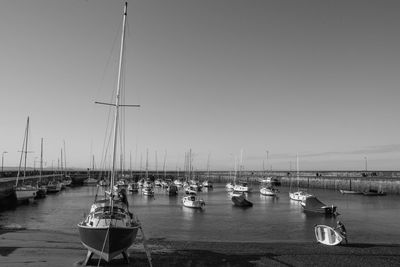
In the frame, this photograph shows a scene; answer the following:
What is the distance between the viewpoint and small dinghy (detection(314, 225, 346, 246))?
1094 inches

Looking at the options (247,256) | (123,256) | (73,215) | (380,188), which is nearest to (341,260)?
(247,256)

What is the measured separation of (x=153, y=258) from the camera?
23547 mm

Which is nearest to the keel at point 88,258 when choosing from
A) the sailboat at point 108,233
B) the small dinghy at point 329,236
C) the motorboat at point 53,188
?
the sailboat at point 108,233

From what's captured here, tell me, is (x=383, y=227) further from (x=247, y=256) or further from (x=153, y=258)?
(x=153, y=258)

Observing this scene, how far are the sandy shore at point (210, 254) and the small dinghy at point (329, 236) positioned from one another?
2.34 ft

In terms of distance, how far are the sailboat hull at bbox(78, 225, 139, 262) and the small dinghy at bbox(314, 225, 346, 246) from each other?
15.4 meters

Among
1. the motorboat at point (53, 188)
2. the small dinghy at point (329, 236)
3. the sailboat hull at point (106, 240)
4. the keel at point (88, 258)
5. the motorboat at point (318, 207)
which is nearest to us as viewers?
the sailboat hull at point (106, 240)

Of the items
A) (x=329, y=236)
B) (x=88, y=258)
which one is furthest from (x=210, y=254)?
(x=329, y=236)

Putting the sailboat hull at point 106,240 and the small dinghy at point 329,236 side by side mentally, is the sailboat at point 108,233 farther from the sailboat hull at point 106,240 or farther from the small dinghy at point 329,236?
the small dinghy at point 329,236

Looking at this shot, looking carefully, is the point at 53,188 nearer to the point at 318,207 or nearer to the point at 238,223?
the point at 238,223

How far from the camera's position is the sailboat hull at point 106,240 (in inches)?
774

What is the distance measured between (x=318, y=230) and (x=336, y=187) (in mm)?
100140

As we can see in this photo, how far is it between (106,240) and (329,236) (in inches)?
663

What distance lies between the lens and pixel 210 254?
2494cm
